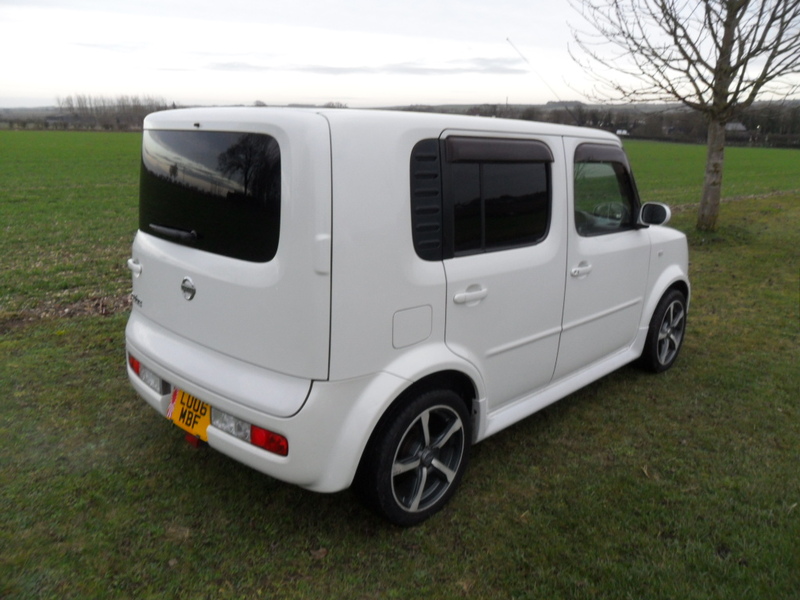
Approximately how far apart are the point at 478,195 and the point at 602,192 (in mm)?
1321

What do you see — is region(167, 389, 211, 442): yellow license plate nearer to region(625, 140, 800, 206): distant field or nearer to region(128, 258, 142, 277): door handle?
region(128, 258, 142, 277): door handle

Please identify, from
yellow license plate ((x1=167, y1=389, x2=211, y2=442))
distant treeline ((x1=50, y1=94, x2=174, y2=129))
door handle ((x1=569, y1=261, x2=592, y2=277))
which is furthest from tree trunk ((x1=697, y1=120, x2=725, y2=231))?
distant treeline ((x1=50, y1=94, x2=174, y2=129))

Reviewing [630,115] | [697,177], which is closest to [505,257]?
[630,115]

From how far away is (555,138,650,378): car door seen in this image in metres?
3.81

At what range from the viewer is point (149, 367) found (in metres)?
3.25

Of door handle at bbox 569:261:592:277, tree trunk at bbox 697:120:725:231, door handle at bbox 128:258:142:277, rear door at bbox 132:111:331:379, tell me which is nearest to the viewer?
rear door at bbox 132:111:331:379

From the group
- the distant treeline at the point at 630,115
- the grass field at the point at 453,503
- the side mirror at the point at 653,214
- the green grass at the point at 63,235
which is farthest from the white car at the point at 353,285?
the green grass at the point at 63,235

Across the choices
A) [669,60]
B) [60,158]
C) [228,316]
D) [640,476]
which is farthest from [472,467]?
[60,158]

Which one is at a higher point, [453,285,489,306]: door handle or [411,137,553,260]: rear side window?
[411,137,553,260]: rear side window

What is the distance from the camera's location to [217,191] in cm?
280

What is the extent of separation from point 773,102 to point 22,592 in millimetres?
12706

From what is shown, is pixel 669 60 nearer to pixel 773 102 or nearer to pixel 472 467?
pixel 773 102

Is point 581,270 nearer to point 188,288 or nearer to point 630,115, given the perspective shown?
point 188,288

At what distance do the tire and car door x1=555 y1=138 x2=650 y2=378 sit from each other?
39.9 inches
